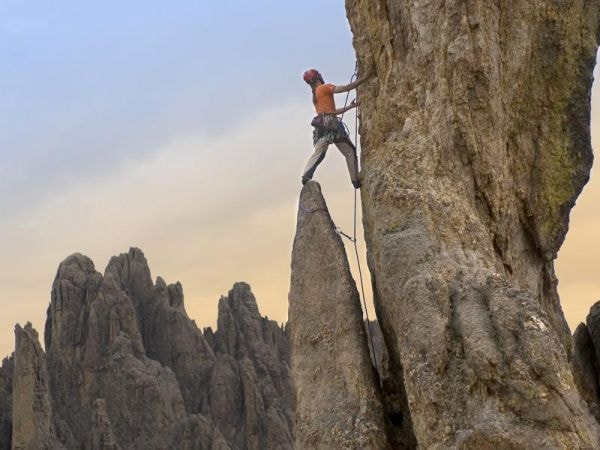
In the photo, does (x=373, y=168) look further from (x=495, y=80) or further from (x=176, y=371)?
(x=176, y=371)

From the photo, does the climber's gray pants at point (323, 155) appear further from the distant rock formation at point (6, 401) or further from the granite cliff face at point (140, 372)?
the distant rock formation at point (6, 401)

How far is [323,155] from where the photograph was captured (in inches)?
688

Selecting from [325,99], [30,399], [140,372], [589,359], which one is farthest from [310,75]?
[140,372]

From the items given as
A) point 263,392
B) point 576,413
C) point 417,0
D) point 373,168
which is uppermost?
point 263,392

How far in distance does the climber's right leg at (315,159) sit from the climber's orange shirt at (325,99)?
485 millimetres

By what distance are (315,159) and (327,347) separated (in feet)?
11.5

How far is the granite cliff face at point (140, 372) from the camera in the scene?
2692 inches

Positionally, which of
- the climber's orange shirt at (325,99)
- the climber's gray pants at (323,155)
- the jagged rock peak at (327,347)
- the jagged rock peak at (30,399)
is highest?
the jagged rock peak at (30,399)

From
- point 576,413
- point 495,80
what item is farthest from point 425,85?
point 576,413

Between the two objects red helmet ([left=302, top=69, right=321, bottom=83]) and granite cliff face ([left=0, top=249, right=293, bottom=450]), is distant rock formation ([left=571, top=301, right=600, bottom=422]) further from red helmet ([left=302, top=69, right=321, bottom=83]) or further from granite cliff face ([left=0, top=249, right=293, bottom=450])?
granite cliff face ([left=0, top=249, right=293, bottom=450])

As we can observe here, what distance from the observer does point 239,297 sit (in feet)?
298

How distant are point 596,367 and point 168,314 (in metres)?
66.4

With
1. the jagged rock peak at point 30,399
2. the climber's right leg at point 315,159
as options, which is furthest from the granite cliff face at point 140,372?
the climber's right leg at point 315,159

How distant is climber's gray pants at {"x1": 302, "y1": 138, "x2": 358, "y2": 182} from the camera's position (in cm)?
1717
